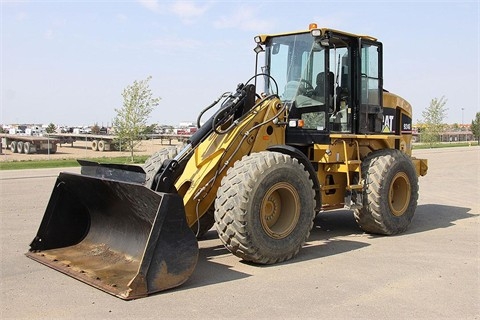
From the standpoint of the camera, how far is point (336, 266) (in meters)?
6.34

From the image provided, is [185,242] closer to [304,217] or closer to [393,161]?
[304,217]

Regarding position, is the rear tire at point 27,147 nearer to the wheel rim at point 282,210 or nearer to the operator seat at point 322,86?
the operator seat at point 322,86

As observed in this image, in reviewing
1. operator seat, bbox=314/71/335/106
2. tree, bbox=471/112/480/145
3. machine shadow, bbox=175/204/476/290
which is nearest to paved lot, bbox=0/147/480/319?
machine shadow, bbox=175/204/476/290

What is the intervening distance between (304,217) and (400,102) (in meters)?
4.18

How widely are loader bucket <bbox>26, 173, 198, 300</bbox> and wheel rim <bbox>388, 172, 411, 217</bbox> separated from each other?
4510 mm

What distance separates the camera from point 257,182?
19.8 ft

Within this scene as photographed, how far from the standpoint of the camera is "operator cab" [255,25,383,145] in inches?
306

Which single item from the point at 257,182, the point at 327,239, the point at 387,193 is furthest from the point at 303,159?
the point at 387,193

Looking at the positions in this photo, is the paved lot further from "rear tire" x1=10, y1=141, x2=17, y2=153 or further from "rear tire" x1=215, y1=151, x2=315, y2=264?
"rear tire" x1=10, y1=141, x2=17, y2=153

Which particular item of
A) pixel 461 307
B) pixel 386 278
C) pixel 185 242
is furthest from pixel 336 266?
pixel 185 242

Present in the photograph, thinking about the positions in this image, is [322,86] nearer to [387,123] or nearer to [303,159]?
[303,159]

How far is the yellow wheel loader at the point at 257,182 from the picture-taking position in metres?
5.56

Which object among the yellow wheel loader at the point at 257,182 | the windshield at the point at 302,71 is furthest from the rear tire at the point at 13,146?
the windshield at the point at 302,71

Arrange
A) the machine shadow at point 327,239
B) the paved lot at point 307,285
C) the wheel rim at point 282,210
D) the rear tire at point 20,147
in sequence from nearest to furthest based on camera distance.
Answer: the paved lot at point 307,285
the machine shadow at point 327,239
the wheel rim at point 282,210
the rear tire at point 20,147
